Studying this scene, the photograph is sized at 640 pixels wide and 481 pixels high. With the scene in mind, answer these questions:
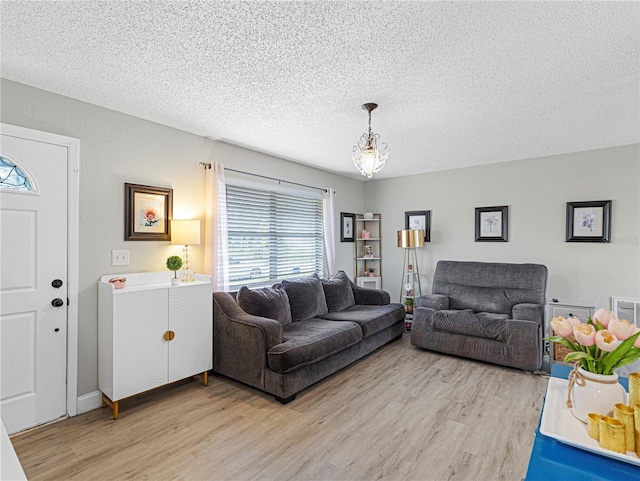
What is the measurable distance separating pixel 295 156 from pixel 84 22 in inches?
111

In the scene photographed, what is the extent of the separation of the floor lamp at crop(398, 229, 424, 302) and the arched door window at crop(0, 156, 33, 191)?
4.29 metres

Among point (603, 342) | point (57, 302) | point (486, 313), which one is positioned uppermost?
point (603, 342)

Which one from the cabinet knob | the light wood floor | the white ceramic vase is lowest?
the light wood floor

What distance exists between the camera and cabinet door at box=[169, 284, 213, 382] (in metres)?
2.87

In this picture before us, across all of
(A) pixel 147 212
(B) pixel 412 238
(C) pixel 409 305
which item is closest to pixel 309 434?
(A) pixel 147 212

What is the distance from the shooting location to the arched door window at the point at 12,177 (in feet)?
7.54

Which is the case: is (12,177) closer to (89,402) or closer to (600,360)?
(89,402)

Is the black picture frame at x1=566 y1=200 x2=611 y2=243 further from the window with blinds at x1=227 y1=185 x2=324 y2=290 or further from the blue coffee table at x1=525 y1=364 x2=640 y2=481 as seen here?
the blue coffee table at x1=525 y1=364 x2=640 y2=481

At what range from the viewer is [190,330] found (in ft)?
9.85

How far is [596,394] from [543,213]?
12.5 feet

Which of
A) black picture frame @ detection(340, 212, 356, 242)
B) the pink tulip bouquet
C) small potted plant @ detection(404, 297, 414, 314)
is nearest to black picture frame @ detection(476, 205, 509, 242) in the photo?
small potted plant @ detection(404, 297, 414, 314)

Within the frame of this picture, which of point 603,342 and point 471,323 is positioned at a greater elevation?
point 603,342

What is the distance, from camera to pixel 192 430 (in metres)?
2.40

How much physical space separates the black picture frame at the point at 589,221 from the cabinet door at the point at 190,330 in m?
4.41
